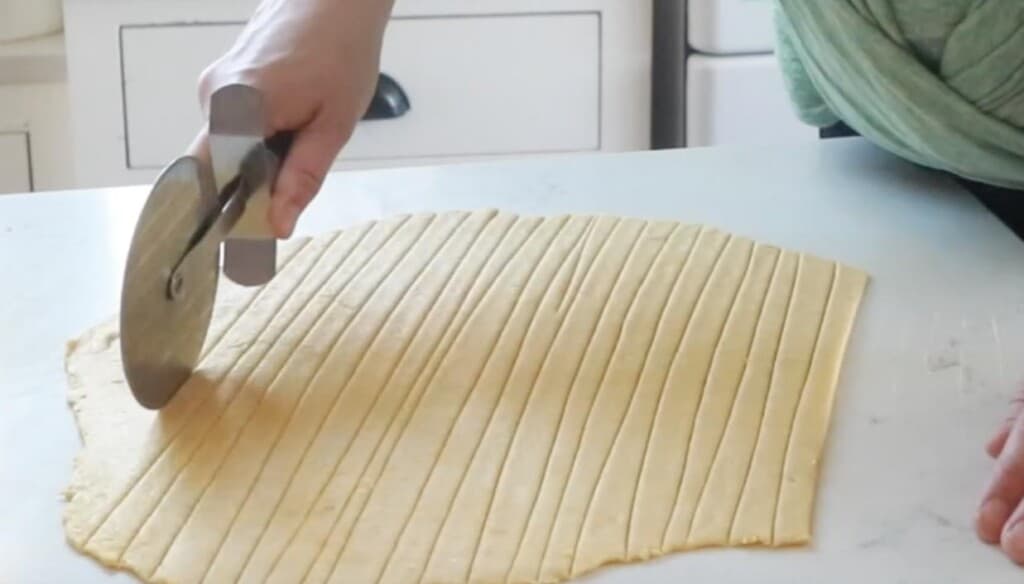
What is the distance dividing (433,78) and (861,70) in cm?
61

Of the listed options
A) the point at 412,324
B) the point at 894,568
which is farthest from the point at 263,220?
the point at 894,568

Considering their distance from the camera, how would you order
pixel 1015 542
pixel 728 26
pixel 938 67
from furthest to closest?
pixel 728 26
pixel 938 67
pixel 1015 542

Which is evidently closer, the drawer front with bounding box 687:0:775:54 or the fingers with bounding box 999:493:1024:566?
the fingers with bounding box 999:493:1024:566

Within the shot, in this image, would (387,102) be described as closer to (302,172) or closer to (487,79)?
(487,79)

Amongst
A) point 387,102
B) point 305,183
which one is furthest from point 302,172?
point 387,102

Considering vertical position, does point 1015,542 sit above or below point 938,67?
below

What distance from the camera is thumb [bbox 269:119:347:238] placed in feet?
2.00

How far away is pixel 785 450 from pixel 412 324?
18 centimetres

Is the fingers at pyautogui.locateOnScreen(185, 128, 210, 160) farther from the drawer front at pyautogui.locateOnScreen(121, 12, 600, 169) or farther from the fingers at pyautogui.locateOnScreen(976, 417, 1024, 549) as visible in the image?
the drawer front at pyautogui.locateOnScreen(121, 12, 600, 169)

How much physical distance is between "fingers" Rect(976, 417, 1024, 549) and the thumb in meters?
0.29

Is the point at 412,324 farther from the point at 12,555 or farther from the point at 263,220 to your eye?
the point at 12,555

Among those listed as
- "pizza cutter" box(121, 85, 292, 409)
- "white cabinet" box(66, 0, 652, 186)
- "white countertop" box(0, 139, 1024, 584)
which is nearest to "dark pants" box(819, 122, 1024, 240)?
"white countertop" box(0, 139, 1024, 584)

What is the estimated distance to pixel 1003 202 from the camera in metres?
0.74

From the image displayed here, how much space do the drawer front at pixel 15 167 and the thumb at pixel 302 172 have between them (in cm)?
78
